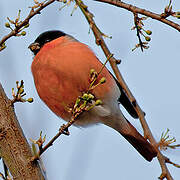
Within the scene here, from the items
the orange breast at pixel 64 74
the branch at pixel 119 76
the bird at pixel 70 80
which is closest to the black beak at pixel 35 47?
the bird at pixel 70 80

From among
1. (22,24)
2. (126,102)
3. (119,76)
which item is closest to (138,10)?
(119,76)

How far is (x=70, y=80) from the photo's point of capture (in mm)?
2600

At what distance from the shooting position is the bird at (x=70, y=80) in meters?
2.61

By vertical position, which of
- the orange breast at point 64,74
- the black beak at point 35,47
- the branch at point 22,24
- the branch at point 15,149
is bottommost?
the branch at point 15,149

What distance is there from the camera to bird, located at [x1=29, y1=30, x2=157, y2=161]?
261 centimetres

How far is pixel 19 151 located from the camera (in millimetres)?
1798

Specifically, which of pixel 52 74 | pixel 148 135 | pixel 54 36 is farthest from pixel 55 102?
pixel 148 135

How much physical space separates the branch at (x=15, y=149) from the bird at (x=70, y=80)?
0.63 m

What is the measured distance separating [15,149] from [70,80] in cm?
93

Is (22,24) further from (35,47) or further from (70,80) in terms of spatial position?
(35,47)

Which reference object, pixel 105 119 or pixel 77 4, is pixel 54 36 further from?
pixel 77 4

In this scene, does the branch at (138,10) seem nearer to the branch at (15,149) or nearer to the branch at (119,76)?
the branch at (119,76)

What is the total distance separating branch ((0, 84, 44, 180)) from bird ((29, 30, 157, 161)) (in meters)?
0.63

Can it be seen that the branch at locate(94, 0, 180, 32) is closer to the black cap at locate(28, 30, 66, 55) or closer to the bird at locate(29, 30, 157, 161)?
the bird at locate(29, 30, 157, 161)
